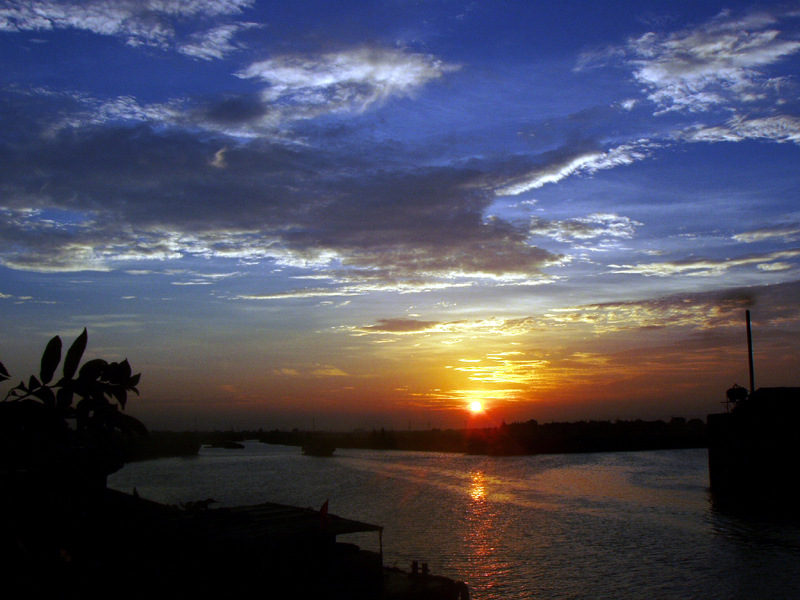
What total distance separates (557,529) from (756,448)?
853 inches

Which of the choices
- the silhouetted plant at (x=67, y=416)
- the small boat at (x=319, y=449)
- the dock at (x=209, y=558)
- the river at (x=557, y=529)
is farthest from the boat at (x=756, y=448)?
the small boat at (x=319, y=449)

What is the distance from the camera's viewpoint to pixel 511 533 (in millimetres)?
48406

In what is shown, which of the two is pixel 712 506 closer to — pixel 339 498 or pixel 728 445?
pixel 728 445

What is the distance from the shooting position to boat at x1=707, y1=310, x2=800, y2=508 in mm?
53312

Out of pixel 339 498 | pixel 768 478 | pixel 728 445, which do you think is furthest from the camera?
pixel 339 498

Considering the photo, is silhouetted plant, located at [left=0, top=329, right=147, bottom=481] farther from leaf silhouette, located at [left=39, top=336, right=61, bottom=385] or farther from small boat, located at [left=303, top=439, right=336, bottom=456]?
small boat, located at [left=303, top=439, right=336, bottom=456]

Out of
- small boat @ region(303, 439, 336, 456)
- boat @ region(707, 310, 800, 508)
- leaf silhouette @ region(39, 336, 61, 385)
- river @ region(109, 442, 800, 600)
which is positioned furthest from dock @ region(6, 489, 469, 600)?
small boat @ region(303, 439, 336, 456)

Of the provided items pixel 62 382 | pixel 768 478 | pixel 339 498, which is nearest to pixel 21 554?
pixel 62 382

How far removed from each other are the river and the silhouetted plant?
31.1m

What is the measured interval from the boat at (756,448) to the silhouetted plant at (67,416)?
202ft

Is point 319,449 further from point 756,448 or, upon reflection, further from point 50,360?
point 50,360

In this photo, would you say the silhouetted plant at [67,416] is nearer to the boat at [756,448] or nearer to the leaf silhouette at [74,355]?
the leaf silhouette at [74,355]

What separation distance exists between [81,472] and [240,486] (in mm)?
88023

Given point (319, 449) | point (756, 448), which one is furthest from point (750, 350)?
point (319, 449)
